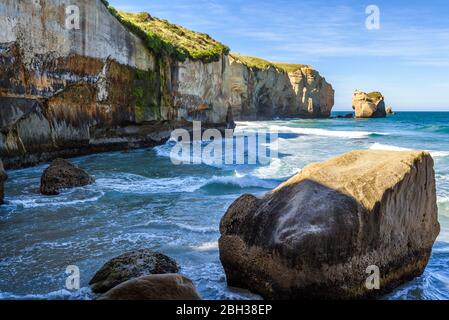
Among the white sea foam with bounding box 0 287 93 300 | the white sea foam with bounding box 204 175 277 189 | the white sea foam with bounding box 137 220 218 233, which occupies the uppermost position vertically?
the white sea foam with bounding box 204 175 277 189

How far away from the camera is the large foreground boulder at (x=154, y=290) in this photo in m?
4.23

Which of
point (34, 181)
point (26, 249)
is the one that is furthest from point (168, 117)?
point (26, 249)

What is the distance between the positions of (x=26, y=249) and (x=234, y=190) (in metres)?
7.48

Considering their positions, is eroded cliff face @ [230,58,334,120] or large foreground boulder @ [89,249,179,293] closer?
large foreground boulder @ [89,249,179,293]

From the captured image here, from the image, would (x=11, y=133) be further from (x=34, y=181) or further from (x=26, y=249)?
(x=26, y=249)

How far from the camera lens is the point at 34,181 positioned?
45.3 feet

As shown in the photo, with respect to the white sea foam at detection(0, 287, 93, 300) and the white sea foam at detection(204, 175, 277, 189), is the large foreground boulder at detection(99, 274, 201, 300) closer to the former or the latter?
the white sea foam at detection(0, 287, 93, 300)

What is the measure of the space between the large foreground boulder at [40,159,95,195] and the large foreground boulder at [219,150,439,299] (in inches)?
303

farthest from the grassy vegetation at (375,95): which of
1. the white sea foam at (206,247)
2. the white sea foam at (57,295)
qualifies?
the white sea foam at (57,295)

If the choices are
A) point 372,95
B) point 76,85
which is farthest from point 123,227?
point 372,95

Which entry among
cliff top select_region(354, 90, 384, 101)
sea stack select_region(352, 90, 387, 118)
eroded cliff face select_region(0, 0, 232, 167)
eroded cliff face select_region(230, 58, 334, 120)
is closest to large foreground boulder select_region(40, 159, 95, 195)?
eroded cliff face select_region(0, 0, 232, 167)

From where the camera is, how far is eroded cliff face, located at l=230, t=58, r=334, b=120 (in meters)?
67.2

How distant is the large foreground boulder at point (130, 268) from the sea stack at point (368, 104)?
88192 mm
